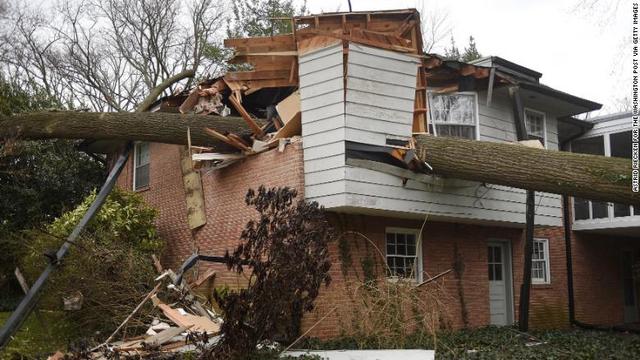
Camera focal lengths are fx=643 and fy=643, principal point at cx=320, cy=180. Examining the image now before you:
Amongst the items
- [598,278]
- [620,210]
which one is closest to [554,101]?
[620,210]

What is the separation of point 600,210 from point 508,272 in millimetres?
3823

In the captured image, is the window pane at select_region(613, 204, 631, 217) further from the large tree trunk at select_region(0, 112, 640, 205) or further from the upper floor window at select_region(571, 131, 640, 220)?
the large tree trunk at select_region(0, 112, 640, 205)

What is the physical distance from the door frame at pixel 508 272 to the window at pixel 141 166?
356 inches

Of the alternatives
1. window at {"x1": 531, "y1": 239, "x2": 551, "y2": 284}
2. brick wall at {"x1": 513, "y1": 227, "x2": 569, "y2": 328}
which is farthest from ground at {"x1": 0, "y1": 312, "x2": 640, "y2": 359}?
window at {"x1": 531, "y1": 239, "x2": 551, "y2": 284}

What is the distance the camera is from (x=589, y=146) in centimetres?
1762

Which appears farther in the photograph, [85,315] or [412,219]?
[412,219]

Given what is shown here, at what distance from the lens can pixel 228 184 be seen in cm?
1291

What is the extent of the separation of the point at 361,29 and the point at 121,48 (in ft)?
76.1

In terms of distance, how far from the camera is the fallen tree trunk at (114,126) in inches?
485

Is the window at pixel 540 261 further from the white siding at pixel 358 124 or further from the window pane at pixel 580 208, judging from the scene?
the white siding at pixel 358 124

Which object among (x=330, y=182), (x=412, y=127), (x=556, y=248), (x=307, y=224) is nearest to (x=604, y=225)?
(x=556, y=248)

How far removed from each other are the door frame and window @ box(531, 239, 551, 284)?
120 cm

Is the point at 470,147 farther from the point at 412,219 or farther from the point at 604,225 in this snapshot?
the point at 604,225

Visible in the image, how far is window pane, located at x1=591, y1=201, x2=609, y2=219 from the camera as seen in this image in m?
16.8
